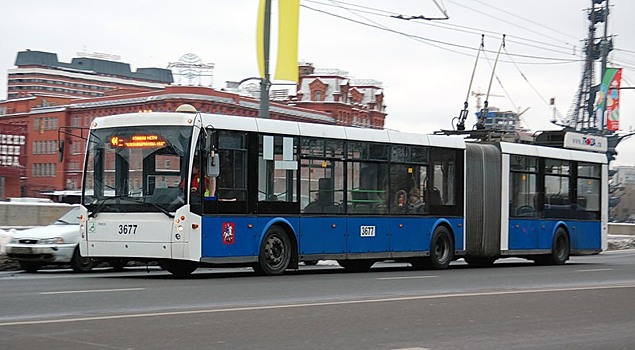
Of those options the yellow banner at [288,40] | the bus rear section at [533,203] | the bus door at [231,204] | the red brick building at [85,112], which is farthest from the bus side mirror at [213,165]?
the red brick building at [85,112]

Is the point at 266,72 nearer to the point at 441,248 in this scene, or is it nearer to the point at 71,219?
the point at 441,248

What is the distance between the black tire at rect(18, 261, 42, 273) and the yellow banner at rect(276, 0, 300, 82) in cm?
814

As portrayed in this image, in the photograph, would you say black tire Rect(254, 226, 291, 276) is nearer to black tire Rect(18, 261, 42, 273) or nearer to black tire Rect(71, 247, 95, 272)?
black tire Rect(71, 247, 95, 272)

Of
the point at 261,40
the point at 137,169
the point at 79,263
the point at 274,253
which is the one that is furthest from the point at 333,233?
the point at 261,40

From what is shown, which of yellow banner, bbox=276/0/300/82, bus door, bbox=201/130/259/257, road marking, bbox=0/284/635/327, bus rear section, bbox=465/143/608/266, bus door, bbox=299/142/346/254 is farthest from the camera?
yellow banner, bbox=276/0/300/82

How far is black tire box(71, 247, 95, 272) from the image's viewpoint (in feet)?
67.4

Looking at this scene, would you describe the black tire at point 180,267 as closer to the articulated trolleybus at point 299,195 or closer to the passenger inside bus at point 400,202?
the articulated trolleybus at point 299,195

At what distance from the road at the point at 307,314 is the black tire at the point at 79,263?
3.13 metres

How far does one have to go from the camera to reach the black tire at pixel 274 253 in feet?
62.1

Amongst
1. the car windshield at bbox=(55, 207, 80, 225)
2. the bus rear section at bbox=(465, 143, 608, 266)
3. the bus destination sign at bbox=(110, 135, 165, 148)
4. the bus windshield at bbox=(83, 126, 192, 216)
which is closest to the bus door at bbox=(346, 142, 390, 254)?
the bus rear section at bbox=(465, 143, 608, 266)

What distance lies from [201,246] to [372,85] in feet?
312

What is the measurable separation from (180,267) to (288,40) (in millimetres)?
9185

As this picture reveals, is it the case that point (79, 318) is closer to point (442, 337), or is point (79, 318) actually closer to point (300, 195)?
point (442, 337)

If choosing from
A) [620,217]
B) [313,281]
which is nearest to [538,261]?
[313,281]
